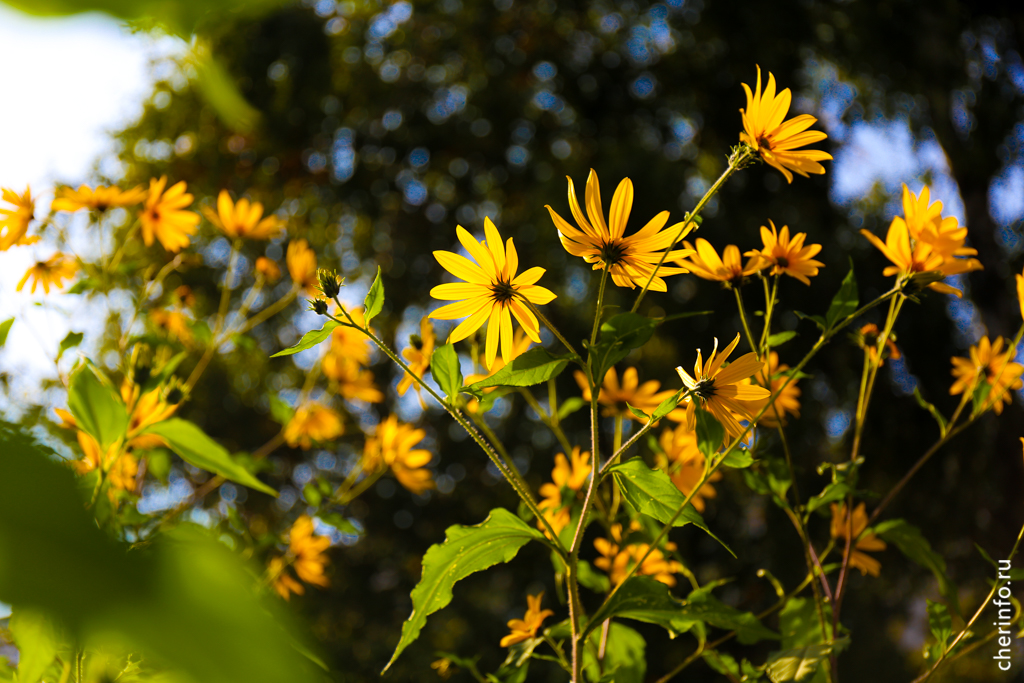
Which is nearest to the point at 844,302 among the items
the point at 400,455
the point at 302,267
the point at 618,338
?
the point at 618,338

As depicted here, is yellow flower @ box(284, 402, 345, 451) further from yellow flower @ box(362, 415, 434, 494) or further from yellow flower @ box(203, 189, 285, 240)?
yellow flower @ box(203, 189, 285, 240)

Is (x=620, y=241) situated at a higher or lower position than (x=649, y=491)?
higher

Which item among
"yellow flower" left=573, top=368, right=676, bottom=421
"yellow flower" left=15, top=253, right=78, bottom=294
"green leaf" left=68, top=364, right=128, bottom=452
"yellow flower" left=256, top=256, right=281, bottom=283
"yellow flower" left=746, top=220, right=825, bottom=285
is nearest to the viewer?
"green leaf" left=68, top=364, right=128, bottom=452

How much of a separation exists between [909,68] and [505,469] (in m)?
2.45

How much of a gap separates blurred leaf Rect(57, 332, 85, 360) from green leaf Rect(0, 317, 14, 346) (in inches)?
5.9

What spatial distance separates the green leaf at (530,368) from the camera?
0.35 meters

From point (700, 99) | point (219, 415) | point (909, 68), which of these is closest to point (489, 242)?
point (700, 99)

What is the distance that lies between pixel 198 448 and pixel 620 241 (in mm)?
246

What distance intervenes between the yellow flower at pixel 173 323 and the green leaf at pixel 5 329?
366mm

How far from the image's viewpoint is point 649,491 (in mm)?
384

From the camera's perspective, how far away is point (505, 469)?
0.40m

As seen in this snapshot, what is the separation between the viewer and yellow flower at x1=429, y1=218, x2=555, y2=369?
1.29 ft

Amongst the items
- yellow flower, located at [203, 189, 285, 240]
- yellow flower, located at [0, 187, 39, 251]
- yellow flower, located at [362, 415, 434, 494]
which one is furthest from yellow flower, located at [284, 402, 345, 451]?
yellow flower, located at [0, 187, 39, 251]

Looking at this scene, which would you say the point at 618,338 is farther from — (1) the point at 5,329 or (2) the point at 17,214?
(2) the point at 17,214
